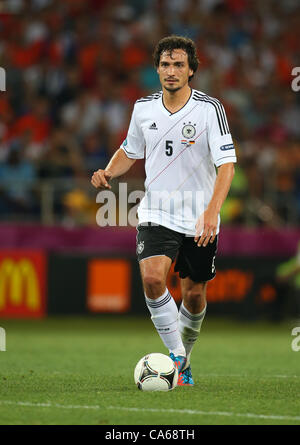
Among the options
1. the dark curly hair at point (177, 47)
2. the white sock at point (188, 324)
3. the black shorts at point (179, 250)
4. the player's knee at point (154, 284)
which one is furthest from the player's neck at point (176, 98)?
the white sock at point (188, 324)

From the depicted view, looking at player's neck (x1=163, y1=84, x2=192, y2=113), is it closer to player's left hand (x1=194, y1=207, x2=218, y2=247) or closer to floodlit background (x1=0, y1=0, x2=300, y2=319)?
player's left hand (x1=194, y1=207, x2=218, y2=247)

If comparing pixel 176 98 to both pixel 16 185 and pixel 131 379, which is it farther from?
pixel 16 185

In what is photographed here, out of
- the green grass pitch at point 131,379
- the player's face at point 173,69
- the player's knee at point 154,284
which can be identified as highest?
the player's face at point 173,69

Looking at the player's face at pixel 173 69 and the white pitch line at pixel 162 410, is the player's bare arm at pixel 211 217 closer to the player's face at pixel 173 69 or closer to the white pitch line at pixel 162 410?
the player's face at pixel 173 69

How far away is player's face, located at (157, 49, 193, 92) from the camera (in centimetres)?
649

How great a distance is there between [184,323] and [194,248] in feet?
2.12

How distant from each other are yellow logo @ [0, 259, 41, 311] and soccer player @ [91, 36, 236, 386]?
21.2ft

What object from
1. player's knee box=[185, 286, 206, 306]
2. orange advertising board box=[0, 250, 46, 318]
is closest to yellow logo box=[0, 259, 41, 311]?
orange advertising board box=[0, 250, 46, 318]

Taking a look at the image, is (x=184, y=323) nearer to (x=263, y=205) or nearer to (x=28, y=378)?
(x=28, y=378)

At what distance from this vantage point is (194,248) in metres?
6.58

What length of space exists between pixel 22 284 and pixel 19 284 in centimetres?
4

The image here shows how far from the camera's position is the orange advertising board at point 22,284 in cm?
1281

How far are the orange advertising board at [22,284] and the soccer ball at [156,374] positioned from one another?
680cm

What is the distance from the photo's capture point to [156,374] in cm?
613
